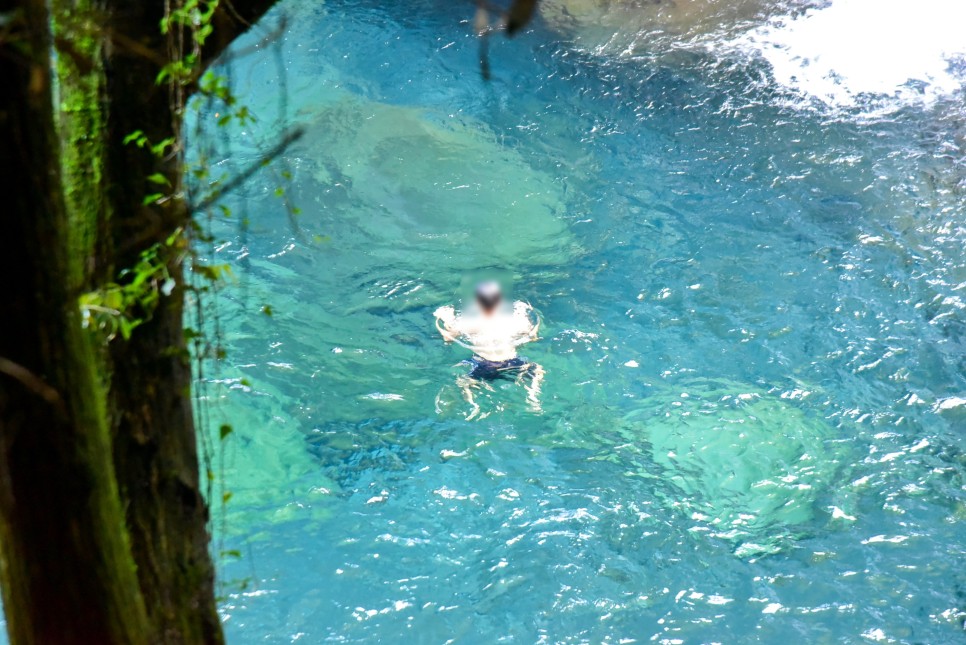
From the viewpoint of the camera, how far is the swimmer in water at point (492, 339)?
7.17m

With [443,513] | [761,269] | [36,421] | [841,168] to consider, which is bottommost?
[36,421]

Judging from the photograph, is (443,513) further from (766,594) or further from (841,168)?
(841,168)

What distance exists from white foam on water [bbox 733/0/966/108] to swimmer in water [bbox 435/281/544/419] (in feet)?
19.1

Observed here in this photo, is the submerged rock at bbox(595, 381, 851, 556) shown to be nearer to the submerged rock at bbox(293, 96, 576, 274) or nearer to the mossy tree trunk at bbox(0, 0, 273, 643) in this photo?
the submerged rock at bbox(293, 96, 576, 274)

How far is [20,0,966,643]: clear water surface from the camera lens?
18.5ft

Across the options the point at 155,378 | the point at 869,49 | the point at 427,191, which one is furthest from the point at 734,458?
the point at 869,49

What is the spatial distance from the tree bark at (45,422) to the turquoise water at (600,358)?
0.79 m

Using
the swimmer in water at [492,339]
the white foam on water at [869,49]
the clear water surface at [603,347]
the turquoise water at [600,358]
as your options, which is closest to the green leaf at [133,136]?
the clear water surface at [603,347]

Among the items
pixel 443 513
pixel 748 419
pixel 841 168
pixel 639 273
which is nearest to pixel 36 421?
pixel 443 513

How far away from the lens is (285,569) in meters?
5.73

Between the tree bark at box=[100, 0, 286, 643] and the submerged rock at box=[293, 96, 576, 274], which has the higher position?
the submerged rock at box=[293, 96, 576, 274]

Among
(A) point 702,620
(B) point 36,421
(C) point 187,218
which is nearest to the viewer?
(B) point 36,421

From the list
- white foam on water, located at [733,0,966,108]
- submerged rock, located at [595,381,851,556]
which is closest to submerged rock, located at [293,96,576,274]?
submerged rock, located at [595,381,851,556]

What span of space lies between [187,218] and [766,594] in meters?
4.50
